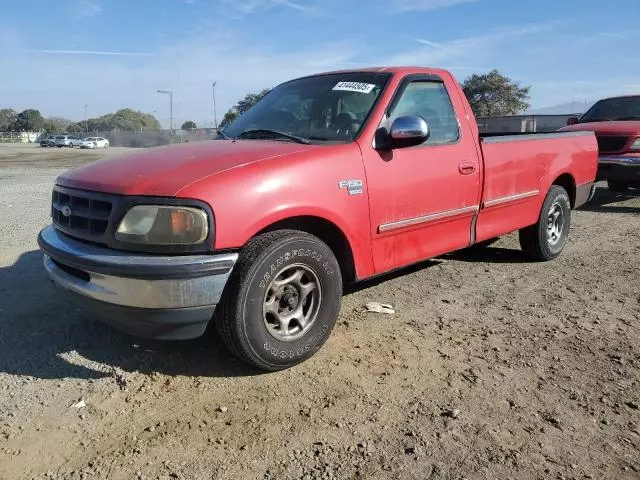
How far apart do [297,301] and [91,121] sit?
12277 centimetres

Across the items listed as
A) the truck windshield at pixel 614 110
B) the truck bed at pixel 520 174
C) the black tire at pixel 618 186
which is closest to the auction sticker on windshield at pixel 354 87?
the truck bed at pixel 520 174

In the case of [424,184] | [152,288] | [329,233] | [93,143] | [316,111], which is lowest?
[152,288]

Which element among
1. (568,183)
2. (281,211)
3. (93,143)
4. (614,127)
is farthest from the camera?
(93,143)

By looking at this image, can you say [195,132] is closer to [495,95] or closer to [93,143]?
[93,143]

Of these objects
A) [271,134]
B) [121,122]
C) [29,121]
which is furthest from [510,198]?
[29,121]

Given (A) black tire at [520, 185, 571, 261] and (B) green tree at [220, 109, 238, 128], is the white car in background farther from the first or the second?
(A) black tire at [520, 185, 571, 261]

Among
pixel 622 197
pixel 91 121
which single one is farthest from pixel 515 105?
pixel 91 121

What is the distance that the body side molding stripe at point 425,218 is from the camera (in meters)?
3.99

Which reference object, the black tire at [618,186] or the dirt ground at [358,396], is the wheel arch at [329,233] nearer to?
the dirt ground at [358,396]

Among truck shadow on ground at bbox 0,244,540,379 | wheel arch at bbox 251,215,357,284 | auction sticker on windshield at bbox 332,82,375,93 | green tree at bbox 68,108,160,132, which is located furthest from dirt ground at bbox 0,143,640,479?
green tree at bbox 68,108,160,132

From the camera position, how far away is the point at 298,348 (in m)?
3.47

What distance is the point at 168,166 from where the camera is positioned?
338cm

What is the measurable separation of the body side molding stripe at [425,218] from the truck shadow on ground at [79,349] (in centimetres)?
133

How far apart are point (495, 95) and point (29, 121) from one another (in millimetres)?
93361
